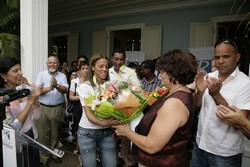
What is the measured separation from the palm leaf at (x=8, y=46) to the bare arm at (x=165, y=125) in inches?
121

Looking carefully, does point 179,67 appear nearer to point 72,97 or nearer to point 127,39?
point 72,97

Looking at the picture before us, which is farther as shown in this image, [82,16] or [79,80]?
[82,16]

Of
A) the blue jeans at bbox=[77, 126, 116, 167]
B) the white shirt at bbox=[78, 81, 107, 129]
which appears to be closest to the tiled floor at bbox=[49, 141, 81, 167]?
the blue jeans at bbox=[77, 126, 116, 167]

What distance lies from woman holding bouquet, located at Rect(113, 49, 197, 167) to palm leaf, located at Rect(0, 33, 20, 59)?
9.43 feet

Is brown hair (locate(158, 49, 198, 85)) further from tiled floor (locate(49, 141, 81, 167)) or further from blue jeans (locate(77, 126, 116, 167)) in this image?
tiled floor (locate(49, 141, 81, 167))

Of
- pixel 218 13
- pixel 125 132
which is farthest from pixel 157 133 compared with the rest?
pixel 218 13

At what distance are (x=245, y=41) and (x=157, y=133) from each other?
28.5ft

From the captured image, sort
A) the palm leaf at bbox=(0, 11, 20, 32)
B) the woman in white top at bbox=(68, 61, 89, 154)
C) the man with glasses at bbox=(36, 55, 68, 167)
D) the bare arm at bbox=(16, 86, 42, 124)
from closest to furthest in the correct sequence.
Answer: the bare arm at bbox=(16, 86, 42, 124) < the man with glasses at bbox=(36, 55, 68, 167) < the woman in white top at bbox=(68, 61, 89, 154) < the palm leaf at bbox=(0, 11, 20, 32)

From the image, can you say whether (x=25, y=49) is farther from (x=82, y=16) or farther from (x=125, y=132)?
(x=82, y=16)

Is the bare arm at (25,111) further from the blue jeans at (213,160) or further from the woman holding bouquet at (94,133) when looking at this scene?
the blue jeans at (213,160)

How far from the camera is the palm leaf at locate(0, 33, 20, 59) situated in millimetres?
3619

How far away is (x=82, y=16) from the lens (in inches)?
344

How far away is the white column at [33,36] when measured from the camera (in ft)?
10.7

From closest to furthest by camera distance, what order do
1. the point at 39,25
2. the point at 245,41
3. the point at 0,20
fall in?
the point at 39,25 → the point at 0,20 → the point at 245,41
